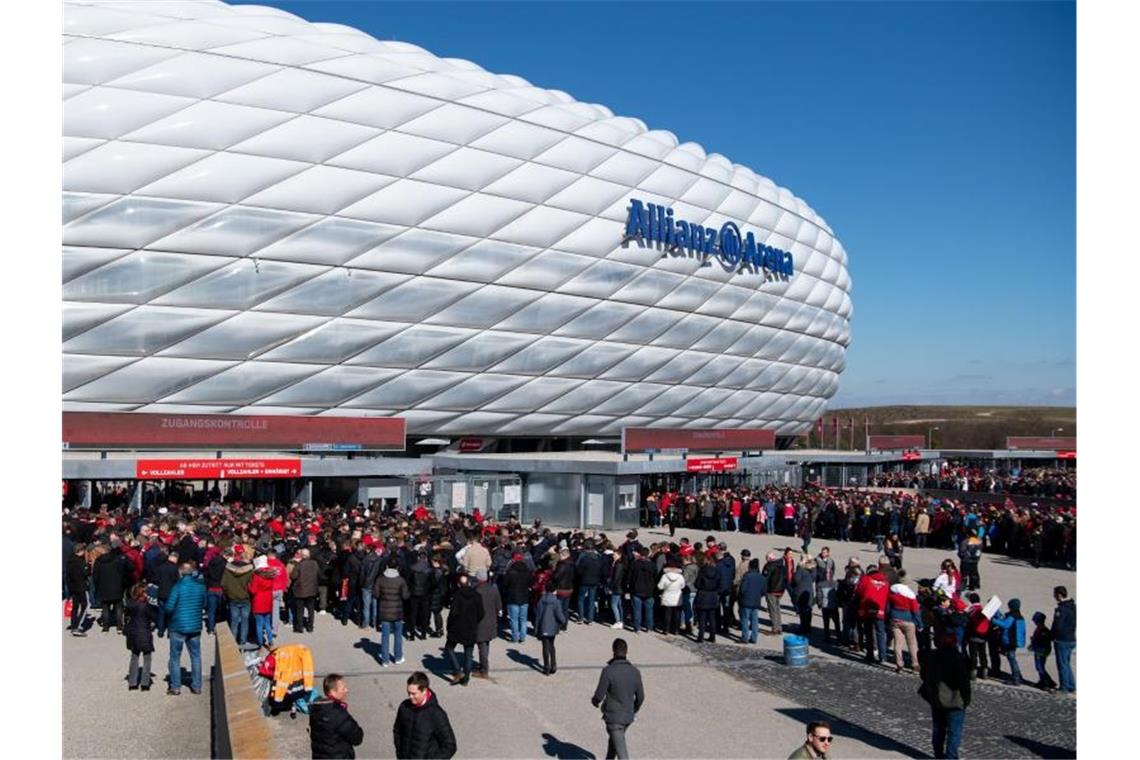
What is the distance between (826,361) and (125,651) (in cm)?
4960

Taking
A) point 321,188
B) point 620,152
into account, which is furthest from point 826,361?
point 321,188

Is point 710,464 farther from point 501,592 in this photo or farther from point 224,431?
point 501,592

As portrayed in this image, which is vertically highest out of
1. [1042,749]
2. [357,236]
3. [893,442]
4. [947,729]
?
[357,236]

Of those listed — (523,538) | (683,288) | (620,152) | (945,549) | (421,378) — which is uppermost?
(620,152)

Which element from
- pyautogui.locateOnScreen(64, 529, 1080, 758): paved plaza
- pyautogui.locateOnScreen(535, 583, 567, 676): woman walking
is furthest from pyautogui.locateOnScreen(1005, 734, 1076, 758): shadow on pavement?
pyautogui.locateOnScreen(535, 583, 567, 676): woman walking

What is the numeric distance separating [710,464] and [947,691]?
27.5 metres

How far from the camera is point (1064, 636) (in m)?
11.8

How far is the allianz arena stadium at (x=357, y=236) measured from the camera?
96.8 ft

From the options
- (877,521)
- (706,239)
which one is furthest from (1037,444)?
(877,521)

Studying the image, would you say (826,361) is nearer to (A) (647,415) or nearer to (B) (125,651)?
(A) (647,415)

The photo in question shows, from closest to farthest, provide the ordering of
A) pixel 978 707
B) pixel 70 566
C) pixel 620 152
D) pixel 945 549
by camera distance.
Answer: pixel 978 707 → pixel 70 566 → pixel 945 549 → pixel 620 152

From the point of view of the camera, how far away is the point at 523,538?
1742 centimetres

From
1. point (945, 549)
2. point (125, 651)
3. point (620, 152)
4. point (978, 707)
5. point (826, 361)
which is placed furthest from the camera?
point (826, 361)

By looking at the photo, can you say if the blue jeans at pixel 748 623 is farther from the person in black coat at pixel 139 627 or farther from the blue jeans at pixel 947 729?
the person in black coat at pixel 139 627
